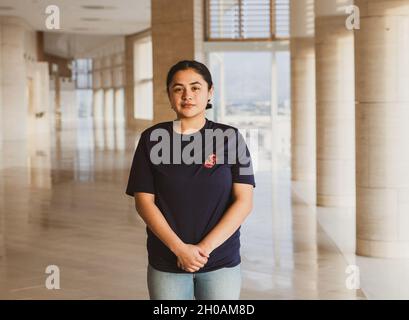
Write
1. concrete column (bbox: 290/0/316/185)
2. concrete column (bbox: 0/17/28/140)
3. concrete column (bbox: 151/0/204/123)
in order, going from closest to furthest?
concrete column (bbox: 151/0/204/123), concrete column (bbox: 290/0/316/185), concrete column (bbox: 0/17/28/140)

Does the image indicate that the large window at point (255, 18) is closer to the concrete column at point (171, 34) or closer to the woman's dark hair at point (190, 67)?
the concrete column at point (171, 34)

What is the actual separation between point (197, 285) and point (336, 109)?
1027 cm

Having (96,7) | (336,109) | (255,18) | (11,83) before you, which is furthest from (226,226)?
(11,83)

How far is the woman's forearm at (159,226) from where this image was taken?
3.12m

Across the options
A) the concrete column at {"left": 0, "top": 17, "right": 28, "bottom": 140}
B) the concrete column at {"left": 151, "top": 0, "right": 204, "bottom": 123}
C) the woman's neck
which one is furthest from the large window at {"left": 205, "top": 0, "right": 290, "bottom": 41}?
the woman's neck

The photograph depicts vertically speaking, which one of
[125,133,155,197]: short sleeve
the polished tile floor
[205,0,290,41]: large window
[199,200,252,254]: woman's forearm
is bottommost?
the polished tile floor

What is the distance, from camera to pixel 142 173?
3.26 metres

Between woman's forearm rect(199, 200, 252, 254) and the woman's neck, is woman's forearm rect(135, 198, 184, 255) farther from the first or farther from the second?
the woman's neck

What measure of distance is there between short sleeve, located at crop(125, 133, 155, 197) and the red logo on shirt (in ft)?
0.79

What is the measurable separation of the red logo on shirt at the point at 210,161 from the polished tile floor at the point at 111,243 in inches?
152

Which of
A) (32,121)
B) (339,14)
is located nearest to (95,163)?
(339,14)

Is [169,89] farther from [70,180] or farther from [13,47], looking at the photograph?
[13,47]

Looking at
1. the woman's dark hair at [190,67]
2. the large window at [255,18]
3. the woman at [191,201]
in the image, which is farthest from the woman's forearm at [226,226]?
the large window at [255,18]

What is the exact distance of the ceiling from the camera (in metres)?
31.3
